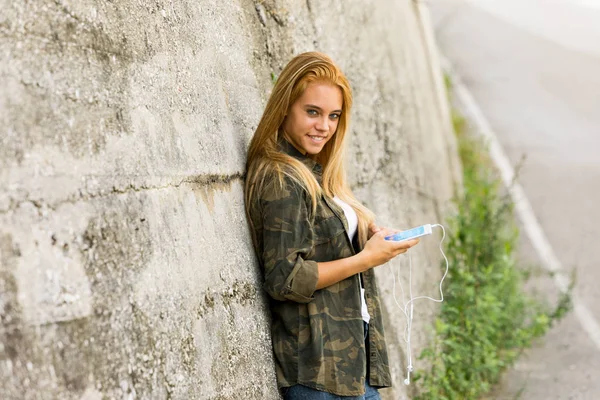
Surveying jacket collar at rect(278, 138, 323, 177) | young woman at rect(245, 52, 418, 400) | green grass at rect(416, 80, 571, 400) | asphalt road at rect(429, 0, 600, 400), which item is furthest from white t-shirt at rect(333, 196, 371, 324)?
asphalt road at rect(429, 0, 600, 400)

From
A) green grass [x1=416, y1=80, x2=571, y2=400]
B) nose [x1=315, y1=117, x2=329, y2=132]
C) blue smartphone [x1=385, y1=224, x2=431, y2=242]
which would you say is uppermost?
nose [x1=315, y1=117, x2=329, y2=132]

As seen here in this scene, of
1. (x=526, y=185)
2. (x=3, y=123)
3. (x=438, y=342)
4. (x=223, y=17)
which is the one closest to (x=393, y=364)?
(x=438, y=342)

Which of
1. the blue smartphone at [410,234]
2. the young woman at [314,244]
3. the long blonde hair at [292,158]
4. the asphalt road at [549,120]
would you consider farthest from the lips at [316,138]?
the asphalt road at [549,120]

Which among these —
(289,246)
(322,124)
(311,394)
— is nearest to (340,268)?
(289,246)

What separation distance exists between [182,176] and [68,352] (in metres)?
0.83

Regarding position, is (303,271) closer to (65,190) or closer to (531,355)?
(65,190)

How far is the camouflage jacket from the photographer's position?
9.01 feet

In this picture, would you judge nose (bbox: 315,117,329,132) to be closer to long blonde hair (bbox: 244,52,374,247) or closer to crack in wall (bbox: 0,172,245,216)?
long blonde hair (bbox: 244,52,374,247)

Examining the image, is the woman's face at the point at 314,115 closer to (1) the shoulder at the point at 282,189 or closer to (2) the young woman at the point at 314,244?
(2) the young woman at the point at 314,244

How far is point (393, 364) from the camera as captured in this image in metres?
4.61

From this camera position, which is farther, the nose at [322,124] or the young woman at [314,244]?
the nose at [322,124]

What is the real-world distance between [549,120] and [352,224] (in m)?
11.7

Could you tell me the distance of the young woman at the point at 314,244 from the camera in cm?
278

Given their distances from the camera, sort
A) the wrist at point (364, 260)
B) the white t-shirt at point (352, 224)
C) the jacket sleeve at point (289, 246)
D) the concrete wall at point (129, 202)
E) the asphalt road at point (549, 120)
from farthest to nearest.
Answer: the asphalt road at point (549, 120) → the white t-shirt at point (352, 224) → the wrist at point (364, 260) → the jacket sleeve at point (289, 246) → the concrete wall at point (129, 202)
